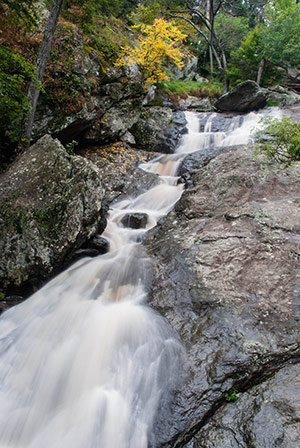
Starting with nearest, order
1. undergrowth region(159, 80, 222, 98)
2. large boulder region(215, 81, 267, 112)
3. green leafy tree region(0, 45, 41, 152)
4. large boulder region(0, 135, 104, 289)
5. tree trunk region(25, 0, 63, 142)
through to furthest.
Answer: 1. large boulder region(0, 135, 104, 289)
2. green leafy tree region(0, 45, 41, 152)
3. tree trunk region(25, 0, 63, 142)
4. large boulder region(215, 81, 267, 112)
5. undergrowth region(159, 80, 222, 98)

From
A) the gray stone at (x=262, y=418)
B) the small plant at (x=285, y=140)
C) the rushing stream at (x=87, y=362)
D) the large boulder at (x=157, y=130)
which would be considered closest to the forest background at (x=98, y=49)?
Result: the large boulder at (x=157, y=130)

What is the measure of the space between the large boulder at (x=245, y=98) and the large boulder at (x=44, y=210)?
535 inches

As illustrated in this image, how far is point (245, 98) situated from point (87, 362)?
16.9m

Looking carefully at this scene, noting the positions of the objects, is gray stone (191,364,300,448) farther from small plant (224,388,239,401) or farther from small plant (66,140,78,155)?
small plant (66,140,78,155)

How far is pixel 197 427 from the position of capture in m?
2.49

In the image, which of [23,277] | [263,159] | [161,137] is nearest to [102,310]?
[23,277]

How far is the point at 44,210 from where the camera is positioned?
4.69m

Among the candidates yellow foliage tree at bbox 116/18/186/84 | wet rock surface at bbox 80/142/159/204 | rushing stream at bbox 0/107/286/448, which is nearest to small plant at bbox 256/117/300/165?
rushing stream at bbox 0/107/286/448

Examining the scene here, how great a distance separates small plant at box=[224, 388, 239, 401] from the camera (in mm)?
2586

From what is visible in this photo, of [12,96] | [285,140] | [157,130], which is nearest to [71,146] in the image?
[12,96]

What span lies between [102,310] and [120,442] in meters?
1.72

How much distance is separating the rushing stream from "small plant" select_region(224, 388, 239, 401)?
57 centimetres

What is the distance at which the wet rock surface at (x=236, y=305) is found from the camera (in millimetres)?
2402

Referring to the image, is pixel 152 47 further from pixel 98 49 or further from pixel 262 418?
pixel 262 418
